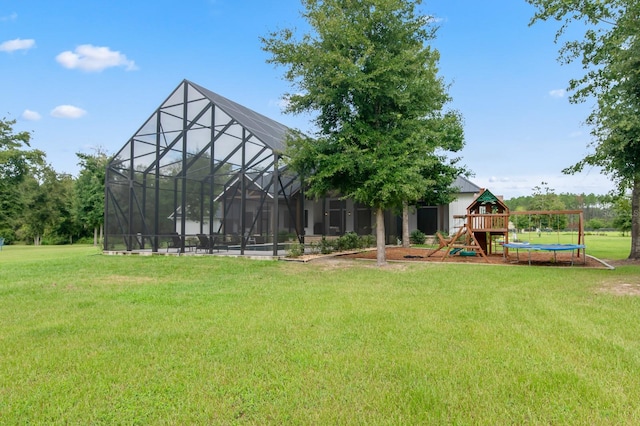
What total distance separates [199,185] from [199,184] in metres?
0.04

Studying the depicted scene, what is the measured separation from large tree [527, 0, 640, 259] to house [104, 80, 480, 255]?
919 cm

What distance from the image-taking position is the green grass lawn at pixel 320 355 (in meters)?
2.67

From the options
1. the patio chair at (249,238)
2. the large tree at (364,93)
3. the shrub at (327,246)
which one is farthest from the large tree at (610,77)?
the patio chair at (249,238)

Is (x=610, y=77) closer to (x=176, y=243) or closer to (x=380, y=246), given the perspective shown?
(x=380, y=246)

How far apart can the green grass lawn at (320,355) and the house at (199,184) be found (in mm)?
7064

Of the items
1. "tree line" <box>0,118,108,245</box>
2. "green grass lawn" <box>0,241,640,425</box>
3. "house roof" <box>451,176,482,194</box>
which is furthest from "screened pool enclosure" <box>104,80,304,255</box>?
"tree line" <box>0,118,108,245</box>

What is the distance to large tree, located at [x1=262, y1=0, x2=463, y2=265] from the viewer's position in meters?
10.7

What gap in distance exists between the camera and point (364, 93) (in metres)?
11.3

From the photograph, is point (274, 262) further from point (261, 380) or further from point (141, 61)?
point (141, 61)

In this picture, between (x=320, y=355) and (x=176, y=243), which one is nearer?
(x=320, y=355)

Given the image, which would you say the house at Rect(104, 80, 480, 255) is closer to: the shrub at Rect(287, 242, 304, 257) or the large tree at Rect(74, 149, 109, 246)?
the shrub at Rect(287, 242, 304, 257)

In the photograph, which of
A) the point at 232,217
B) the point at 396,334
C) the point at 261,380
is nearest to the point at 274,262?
the point at 232,217

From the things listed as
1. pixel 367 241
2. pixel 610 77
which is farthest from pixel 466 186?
pixel 610 77

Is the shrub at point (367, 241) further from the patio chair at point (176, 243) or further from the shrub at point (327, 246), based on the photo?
the patio chair at point (176, 243)
